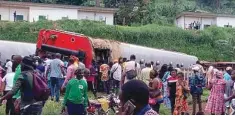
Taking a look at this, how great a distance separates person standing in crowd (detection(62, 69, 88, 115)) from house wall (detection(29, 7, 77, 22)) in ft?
106

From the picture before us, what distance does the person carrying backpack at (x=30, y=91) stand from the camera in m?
10.1

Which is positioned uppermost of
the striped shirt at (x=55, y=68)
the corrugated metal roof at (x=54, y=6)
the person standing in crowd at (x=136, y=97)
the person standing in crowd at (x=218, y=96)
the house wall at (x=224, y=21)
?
the corrugated metal roof at (x=54, y=6)

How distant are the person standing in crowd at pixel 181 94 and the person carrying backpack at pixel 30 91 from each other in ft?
19.8

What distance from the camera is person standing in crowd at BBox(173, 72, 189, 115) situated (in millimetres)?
15672

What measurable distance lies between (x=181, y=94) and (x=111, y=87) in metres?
6.87

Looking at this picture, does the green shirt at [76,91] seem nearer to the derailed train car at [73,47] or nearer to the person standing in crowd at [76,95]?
the person standing in crowd at [76,95]

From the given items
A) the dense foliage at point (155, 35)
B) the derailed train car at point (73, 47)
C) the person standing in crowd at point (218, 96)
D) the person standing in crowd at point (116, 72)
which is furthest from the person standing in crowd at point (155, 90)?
the dense foliage at point (155, 35)

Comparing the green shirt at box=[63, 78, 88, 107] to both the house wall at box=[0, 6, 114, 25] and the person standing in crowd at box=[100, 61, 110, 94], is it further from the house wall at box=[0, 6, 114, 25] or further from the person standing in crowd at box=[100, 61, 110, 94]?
the house wall at box=[0, 6, 114, 25]

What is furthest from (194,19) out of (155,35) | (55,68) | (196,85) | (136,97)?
(136,97)

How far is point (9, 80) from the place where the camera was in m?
13.7

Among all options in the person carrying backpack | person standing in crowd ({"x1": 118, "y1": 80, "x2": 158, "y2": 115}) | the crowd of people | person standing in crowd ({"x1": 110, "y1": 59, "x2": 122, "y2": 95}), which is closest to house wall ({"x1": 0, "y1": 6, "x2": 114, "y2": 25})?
the crowd of people

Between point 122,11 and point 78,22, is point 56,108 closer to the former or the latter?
point 78,22

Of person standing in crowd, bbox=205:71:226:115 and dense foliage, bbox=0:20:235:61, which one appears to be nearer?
person standing in crowd, bbox=205:71:226:115

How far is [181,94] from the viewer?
15875mm
